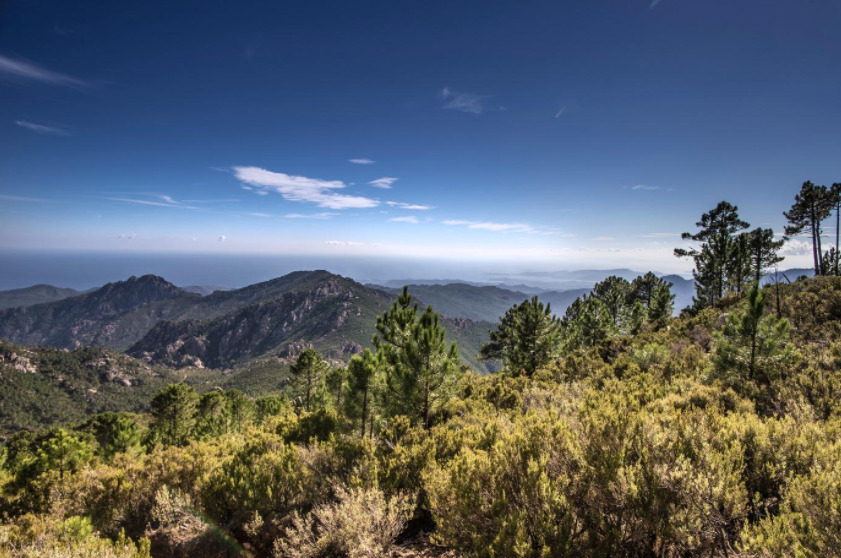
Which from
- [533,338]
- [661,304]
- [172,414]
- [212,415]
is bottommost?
[212,415]

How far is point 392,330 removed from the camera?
2098 cm

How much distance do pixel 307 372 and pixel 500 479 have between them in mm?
33024

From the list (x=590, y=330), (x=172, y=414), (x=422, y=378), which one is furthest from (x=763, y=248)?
(x=172, y=414)

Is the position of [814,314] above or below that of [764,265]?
below

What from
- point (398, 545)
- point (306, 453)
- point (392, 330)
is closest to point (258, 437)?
point (306, 453)

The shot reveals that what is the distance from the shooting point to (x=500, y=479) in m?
5.36

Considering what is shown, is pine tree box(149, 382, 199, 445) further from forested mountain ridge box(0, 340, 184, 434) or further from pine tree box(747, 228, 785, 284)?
forested mountain ridge box(0, 340, 184, 434)

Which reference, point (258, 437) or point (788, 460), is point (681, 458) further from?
point (258, 437)

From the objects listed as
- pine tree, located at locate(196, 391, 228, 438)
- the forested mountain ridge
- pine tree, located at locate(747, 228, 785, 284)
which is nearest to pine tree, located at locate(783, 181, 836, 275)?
pine tree, located at locate(747, 228, 785, 284)

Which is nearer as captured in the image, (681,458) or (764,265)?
(681,458)

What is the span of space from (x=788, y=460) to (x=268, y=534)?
9.30 meters

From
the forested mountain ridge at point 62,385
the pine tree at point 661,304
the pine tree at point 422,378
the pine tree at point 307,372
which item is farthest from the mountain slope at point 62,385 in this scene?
the pine tree at point 661,304

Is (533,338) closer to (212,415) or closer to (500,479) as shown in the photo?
(500,479)

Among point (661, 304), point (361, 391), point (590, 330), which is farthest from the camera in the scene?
point (661, 304)
